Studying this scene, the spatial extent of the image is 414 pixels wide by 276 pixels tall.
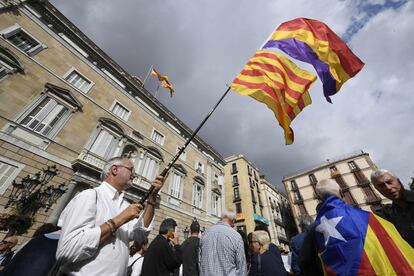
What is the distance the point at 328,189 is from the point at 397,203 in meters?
1.10

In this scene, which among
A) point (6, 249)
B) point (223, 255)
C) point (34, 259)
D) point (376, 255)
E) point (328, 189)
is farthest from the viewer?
point (6, 249)

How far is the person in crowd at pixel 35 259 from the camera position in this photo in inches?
69.2

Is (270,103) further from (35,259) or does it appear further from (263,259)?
(35,259)

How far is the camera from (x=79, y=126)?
33.4 feet

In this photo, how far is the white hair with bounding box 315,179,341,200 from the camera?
2057mm

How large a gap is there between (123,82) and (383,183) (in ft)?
50.7

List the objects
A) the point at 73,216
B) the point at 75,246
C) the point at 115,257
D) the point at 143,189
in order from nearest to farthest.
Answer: the point at 75,246, the point at 73,216, the point at 115,257, the point at 143,189

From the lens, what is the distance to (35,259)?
71.9 inches

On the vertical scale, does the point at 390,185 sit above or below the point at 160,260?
above

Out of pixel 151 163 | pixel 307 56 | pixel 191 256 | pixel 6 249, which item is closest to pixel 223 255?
pixel 191 256

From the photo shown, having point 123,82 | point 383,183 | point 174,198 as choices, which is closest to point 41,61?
point 123,82

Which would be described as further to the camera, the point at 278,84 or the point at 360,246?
the point at 278,84

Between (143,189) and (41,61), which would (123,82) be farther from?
(143,189)

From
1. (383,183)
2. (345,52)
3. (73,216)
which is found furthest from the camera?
(345,52)
